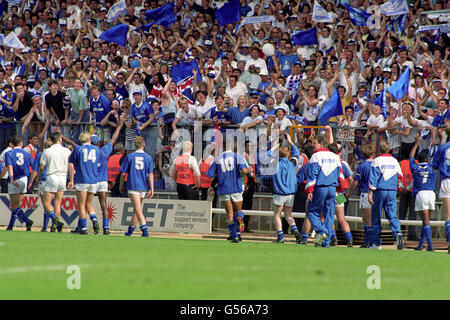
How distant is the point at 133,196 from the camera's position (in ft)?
63.0

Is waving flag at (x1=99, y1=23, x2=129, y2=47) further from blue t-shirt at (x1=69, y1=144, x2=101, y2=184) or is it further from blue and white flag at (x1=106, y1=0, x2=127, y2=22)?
blue t-shirt at (x1=69, y1=144, x2=101, y2=184)

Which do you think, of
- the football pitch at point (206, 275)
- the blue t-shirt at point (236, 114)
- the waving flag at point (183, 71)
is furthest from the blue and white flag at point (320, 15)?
the football pitch at point (206, 275)

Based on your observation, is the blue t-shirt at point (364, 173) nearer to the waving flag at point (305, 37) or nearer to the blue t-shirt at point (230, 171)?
the blue t-shirt at point (230, 171)

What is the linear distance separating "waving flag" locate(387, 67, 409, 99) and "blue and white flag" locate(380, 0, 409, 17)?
449 cm

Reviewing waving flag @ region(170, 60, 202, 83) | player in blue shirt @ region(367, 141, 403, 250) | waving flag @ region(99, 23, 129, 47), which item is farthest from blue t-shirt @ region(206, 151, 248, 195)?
waving flag @ region(99, 23, 129, 47)

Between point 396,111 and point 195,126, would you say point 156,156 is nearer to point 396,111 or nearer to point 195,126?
point 195,126

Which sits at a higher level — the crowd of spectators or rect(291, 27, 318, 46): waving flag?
rect(291, 27, 318, 46): waving flag

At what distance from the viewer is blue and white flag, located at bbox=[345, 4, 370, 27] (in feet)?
A: 80.1

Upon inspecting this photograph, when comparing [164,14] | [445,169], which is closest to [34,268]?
[445,169]

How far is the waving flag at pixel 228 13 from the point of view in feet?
86.7

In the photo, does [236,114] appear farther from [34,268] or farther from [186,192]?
[34,268]

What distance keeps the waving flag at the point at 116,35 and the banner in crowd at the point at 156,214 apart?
6.28 meters

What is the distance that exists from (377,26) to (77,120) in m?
9.16

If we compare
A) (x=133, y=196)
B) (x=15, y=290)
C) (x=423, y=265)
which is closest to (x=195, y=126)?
(x=133, y=196)
